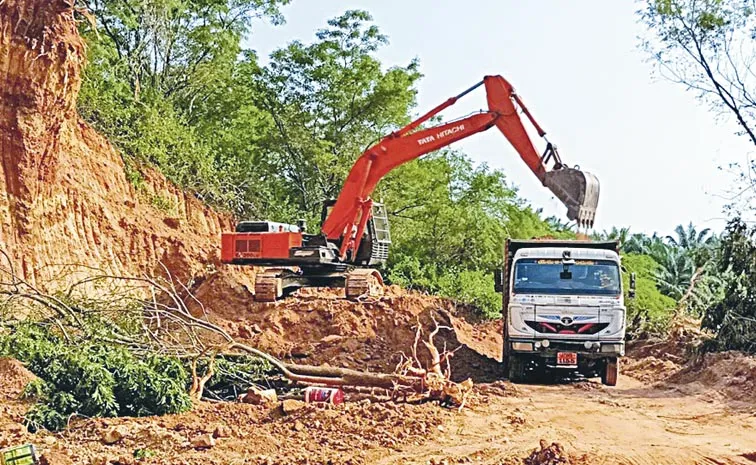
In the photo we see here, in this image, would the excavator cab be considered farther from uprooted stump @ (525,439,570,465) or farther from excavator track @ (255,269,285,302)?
uprooted stump @ (525,439,570,465)

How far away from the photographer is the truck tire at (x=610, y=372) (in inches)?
583

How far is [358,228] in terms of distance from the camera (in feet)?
65.9

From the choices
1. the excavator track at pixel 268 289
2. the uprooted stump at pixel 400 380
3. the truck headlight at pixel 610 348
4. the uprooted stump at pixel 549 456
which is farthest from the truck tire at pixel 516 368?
the uprooted stump at pixel 549 456

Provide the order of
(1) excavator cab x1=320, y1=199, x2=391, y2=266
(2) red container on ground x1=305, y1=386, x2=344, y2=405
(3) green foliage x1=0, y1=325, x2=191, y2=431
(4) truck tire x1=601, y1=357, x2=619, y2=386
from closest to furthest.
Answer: (3) green foliage x1=0, y1=325, x2=191, y2=431 < (2) red container on ground x1=305, y1=386, x2=344, y2=405 < (4) truck tire x1=601, y1=357, x2=619, y2=386 < (1) excavator cab x1=320, y1=199, x2=391, y2=266

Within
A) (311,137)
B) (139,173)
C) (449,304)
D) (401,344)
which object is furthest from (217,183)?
(401,344)

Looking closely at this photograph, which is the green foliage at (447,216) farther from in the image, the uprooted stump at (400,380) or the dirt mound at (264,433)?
the dirt mound at (264,433)

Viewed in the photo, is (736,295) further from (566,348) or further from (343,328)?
(343,328)

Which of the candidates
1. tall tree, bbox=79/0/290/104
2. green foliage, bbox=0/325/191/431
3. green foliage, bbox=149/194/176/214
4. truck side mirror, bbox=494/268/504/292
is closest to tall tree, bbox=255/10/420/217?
tall tree, bbox=79/0/290/104

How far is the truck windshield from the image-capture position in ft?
48.2

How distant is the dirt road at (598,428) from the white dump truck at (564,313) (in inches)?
20.1

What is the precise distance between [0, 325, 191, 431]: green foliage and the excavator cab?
10.3m

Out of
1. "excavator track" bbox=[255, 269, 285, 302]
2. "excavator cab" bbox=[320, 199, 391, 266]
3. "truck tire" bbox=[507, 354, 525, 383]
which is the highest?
"excavator cab" bbox=[320, 199, 391, 266]

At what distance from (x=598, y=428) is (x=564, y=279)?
468cm

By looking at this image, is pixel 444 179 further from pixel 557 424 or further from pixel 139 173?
pixel 557 424
